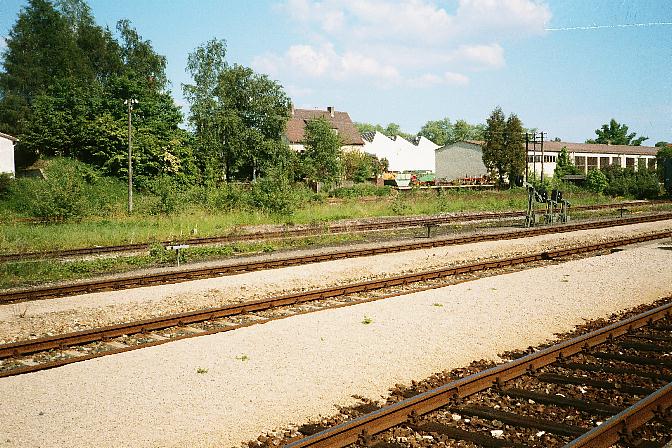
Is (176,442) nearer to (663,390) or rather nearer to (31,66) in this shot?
(663,390)

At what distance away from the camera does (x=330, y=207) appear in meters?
35.8

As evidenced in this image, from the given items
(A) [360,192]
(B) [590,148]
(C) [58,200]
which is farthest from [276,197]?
(B) [590,148]

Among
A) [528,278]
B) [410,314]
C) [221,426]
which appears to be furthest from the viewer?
[528,278]

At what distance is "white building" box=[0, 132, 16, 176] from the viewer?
42.0 meters

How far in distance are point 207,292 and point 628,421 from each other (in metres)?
9.80

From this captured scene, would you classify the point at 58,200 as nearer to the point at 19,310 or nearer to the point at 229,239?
the point at 229,239

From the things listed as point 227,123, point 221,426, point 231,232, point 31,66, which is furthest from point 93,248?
point 31,66

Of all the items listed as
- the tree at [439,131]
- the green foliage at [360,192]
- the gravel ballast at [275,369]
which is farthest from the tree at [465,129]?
the gravel ballast at [275,369]

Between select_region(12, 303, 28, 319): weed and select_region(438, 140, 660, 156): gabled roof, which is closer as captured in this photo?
select_region(12, 303, 28, 319): weed

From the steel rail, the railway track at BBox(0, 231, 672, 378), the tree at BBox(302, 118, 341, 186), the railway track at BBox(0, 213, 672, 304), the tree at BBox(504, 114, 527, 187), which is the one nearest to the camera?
the steel rail

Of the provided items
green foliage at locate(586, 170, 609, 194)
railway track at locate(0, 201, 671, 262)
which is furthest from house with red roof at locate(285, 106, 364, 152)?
railway track at locate(0, 201, 671, 262)

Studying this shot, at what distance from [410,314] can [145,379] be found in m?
5.28

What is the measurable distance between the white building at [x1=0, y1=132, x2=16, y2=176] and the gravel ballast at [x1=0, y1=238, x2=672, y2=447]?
131ft

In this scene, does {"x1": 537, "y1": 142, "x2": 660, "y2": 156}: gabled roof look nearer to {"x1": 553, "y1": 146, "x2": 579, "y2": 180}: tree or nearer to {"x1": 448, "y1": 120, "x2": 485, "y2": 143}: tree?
{"x1": 553, "y1": 146, "x2": 579, "y2": 180}: tree
